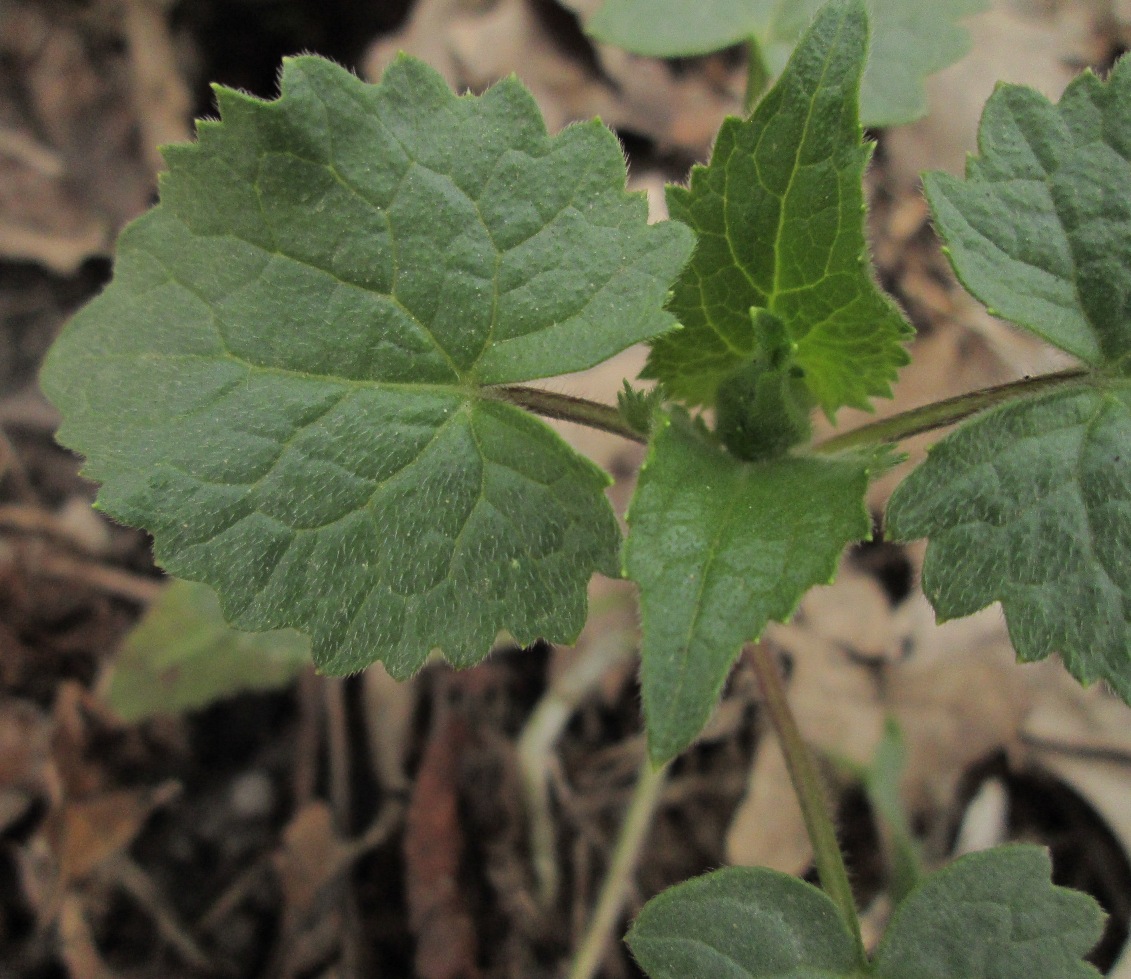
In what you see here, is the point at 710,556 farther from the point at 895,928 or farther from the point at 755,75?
the point at 755,75

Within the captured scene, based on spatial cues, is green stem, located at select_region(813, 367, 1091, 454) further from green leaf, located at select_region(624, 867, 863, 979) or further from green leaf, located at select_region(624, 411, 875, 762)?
green leaf, located at select_region(624, 867, 863, 979)

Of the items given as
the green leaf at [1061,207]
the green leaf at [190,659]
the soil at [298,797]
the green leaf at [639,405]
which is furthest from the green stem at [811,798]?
the green leaf at [190,659]

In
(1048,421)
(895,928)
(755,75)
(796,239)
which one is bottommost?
(895,928)

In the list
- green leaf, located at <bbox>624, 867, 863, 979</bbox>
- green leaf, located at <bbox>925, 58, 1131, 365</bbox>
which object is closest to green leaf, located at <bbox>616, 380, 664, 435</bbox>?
green leaf, located at <bbox>925, 58, 1131, 365</bbox>

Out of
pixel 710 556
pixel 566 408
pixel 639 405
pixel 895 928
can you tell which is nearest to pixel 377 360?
pixel 566 408

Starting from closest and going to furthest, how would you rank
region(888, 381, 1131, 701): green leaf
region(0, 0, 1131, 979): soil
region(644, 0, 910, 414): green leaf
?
region(644, 0, 910, 414): green leaf → region(888, 381, 1131, 701): green leaf → region(0, 0, 1131, 979): soil

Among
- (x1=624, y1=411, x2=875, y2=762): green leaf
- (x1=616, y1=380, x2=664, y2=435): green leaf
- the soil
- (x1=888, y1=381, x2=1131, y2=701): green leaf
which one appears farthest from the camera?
the soil

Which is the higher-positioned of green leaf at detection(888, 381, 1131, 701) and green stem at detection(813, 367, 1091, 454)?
green stem at detection(813, 367, 1091, 454)

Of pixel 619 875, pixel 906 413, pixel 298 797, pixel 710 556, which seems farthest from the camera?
pixel 298 797
